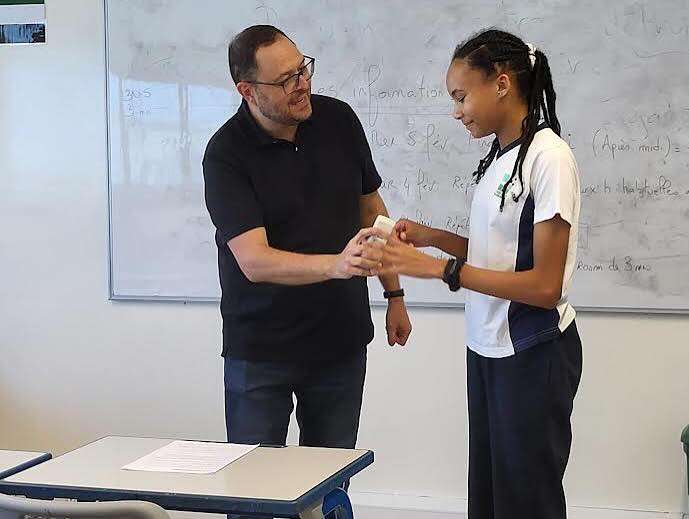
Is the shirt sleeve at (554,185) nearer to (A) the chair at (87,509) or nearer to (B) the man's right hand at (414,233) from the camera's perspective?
(B) the man's right hand at (414,233)

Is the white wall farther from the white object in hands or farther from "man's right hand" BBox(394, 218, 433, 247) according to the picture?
the white object in hands

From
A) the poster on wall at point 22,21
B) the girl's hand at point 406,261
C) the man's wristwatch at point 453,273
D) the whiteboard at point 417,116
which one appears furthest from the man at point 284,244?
the poster on wall at point 22,21

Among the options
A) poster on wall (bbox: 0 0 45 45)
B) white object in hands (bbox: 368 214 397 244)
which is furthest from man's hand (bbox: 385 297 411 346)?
poster on wall (bbox: 0 0 45 45)

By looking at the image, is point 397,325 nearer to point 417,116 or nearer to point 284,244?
point 284,244

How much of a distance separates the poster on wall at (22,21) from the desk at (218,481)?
7.38 ft

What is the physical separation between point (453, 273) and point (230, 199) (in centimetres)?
65

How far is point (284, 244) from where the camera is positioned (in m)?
2.43

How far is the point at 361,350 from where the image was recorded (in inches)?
100

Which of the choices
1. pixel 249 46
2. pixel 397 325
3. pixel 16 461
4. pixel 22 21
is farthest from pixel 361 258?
pixel 22 21

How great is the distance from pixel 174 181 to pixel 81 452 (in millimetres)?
1746

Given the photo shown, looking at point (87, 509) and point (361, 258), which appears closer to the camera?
point (87, 509)

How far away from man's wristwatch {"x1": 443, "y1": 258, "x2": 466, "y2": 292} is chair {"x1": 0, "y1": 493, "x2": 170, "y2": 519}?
2.63ft

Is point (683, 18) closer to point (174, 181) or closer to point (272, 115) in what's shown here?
point (272, 115)

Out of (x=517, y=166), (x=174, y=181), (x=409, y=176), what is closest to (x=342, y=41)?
(x=409, y=176)
